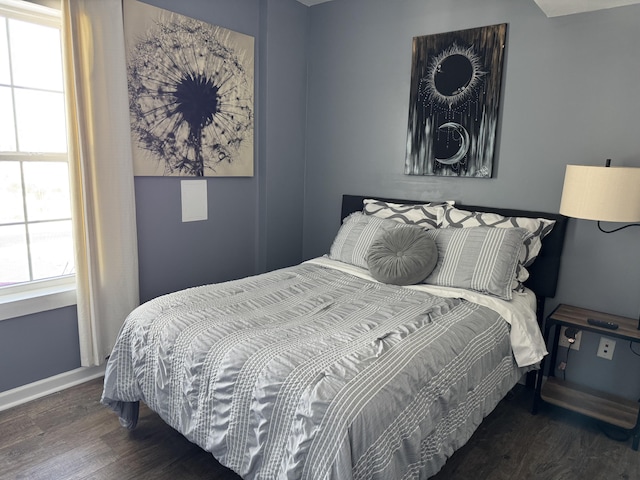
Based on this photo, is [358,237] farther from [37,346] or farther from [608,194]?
[37,346]

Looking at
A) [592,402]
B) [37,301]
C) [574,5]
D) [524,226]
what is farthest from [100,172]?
[592,402]

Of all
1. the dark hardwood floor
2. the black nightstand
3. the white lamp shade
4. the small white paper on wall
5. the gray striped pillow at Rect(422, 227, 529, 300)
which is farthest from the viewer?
the small white paper on wall

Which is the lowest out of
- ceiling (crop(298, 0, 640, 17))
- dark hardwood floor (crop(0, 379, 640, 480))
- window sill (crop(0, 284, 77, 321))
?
dark hardwood floor (crop(0, 379, 640, 480))

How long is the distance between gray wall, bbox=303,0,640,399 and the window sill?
2092 mm

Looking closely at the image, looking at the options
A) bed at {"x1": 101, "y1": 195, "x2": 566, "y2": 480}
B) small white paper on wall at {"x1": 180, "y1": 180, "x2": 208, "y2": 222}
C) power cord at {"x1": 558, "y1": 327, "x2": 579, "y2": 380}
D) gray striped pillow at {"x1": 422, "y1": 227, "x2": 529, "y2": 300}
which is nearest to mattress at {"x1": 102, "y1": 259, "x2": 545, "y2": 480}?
bed at {"x1": 101, "y1": 195, "x2": 566, "y2": 480}

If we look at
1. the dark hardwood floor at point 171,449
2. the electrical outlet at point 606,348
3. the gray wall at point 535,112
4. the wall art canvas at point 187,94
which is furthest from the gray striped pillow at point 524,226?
the wall art canvas at point 187,94

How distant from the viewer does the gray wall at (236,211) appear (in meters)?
2.46

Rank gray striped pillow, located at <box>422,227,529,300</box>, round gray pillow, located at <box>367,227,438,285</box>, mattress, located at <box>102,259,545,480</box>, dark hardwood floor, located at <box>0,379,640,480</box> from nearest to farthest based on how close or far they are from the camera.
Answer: mattress, located at <box>102,259,545,480</box> → dark hardwood floor, located at <box>0,379,640,480</box> → gray striped pillow, located at <box>422,227,529,300</box> → round gray pillow, located at <box>367,227,438,285</box>

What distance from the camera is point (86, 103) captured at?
7.70 feet

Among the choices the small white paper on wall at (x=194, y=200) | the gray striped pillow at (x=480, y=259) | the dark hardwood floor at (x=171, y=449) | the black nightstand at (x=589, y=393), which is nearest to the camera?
the dark hardwood floor at (x=171, y=449)

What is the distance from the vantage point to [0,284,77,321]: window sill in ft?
7.41

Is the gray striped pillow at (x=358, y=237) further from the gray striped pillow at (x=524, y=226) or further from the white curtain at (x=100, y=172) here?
the white curtain at (x=100, y=172)

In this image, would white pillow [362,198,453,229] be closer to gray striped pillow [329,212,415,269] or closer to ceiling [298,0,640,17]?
gray striped pillow [329,212,415,269]

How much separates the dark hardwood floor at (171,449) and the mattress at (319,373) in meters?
0.18
